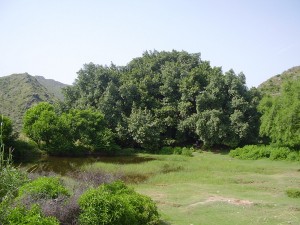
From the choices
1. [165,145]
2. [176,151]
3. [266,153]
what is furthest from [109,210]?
[165,145]

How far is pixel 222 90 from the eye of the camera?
49.7 metres

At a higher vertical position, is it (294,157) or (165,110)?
(165,110)

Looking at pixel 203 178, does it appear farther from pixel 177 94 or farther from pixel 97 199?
pixel 177 94

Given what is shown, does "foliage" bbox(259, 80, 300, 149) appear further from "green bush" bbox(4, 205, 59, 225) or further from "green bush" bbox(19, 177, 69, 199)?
"green bush" bbox(4, 205, 59, 225)

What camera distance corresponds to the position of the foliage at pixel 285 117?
116 ft

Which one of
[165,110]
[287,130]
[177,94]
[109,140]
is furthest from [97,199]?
[177,94]

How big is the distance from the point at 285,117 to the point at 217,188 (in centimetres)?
Answer: 1576

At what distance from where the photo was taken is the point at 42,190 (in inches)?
532

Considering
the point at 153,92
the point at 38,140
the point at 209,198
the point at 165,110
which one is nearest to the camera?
the point at 209,198

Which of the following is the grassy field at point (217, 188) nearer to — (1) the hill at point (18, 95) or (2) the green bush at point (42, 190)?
(2) the green bush at point (42, 190)

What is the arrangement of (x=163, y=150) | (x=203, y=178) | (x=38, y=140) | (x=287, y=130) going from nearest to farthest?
1. (x=203, y=178)
2. (x=287, y=130)
3. (x=38, y=140)
4. (x=163, y=150)

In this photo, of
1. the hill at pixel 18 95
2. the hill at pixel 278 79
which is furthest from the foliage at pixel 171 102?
the hill at pixel 278 79

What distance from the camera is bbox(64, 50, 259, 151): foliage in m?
46.0

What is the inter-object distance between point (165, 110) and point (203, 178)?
2217 cm
